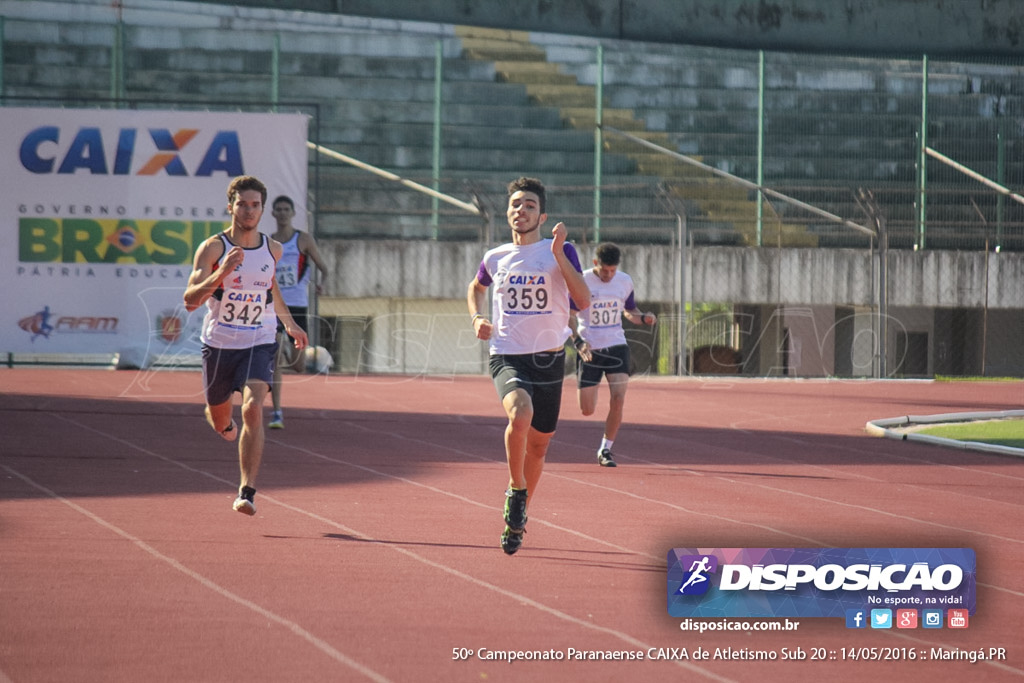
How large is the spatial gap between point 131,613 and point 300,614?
0.70 meters

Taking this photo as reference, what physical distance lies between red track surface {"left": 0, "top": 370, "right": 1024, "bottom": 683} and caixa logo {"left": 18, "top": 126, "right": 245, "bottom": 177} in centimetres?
542

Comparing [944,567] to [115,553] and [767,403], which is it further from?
[767,403]

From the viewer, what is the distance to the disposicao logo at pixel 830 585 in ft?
17.7

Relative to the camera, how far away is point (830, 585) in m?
5.41

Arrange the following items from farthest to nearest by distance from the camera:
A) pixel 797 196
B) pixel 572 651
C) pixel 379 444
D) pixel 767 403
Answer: pixel 797 196, pixel 767 403, pixel 379 444, pixel 572 651

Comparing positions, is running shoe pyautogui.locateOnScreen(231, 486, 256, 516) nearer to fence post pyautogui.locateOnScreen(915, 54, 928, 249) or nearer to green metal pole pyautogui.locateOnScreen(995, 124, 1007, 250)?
fence post pyautogui.locateOnScreen(915, 54, 928, 249)

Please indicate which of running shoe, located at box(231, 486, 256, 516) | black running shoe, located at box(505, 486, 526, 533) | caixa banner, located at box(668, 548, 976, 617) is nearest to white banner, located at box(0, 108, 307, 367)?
running shoe, located at box(231, 486, 256, 516)

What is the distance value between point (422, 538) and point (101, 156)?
47.2ft

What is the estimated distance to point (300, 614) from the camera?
18.8 ft

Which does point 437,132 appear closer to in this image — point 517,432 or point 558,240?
point 558,240

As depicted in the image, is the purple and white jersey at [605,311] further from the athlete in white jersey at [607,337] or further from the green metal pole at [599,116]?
the green metal pole at [599,116]

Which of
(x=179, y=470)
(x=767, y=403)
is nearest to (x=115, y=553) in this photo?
(x=179, y=470)

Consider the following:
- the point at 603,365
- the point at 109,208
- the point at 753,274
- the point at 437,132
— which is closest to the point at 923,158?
the point at 753,274

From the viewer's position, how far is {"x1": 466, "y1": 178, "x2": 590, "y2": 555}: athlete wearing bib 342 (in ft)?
24.5
